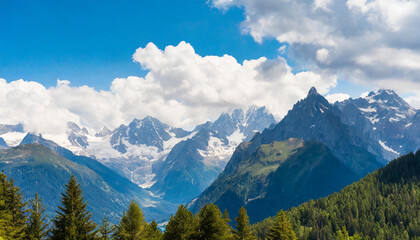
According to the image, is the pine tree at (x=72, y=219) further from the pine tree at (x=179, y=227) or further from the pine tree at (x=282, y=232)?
the pine tree at (x=282, y=232)

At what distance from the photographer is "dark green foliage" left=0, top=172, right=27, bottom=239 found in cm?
5203

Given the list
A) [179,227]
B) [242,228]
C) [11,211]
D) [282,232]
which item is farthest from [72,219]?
[282,232]

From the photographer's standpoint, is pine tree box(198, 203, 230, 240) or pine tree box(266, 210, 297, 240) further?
pine tree box(266, 210, 297, 240)

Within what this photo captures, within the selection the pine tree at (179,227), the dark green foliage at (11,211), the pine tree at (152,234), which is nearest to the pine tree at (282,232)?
the pine tree at (179,227)

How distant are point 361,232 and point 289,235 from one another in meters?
138

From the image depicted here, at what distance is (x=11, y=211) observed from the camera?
180 feet

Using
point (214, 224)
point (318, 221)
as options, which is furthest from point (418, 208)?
point (214, 224)

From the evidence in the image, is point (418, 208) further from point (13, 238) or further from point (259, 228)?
point (13, 238)

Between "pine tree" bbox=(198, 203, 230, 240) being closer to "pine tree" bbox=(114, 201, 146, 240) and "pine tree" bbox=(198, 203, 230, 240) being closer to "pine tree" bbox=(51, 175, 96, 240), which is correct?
"pine tree" bbox=(114, 201, 146, 240)

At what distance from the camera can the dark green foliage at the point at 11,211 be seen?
171 feet

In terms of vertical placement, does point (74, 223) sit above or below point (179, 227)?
below

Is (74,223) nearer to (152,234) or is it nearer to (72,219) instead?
(72,219)

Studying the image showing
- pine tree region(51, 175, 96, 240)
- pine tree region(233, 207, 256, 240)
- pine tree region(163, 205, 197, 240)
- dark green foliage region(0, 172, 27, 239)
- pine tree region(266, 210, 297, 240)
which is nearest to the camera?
pine tree region(51, 175, 96, 240)

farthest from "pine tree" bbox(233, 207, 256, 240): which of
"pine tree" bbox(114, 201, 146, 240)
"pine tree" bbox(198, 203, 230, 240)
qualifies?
"pine tree" bbox(114, 201, 146, 240)
